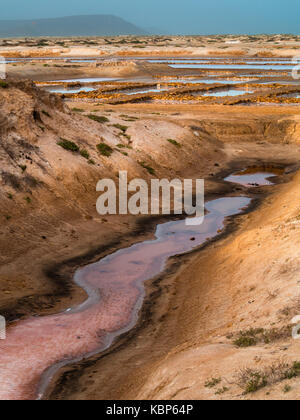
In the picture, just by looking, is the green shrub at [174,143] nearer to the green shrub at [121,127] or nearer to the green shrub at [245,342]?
the green shrub at [121,127]

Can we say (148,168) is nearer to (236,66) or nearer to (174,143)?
(174,143)

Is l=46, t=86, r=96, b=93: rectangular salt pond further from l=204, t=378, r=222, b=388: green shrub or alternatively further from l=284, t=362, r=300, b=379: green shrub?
l=284, t=362, r=300, b=379: green shrub

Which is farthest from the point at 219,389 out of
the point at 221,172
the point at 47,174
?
the point at 221,172

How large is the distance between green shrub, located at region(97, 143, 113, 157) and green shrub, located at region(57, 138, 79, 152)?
1.40 m

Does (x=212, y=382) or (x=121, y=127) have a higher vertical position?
(x=121, y=127)

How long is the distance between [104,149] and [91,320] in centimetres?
→ 1547

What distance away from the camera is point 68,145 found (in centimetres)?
2803

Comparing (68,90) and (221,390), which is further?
(68,90)

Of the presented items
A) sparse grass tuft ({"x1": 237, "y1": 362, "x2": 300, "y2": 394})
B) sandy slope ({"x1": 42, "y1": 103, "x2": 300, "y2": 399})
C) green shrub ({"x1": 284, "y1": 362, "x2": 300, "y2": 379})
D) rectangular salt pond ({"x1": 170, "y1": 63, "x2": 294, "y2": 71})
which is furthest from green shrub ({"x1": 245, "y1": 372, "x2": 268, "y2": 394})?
rectangular salt pond ({"x1": 170, "y1": 63, "x2": 294, "y2": 71})

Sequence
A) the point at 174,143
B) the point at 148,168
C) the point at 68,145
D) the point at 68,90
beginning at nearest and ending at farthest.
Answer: the point at 68,145 → the point at 148,168 → the point at 174,143 → the point at 68,90

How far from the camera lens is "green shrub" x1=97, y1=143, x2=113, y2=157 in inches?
1155

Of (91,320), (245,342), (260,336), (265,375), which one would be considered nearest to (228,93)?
(91,320)

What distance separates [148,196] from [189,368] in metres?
17.1

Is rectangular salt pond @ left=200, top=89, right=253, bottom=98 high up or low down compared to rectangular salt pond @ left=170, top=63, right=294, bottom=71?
down
